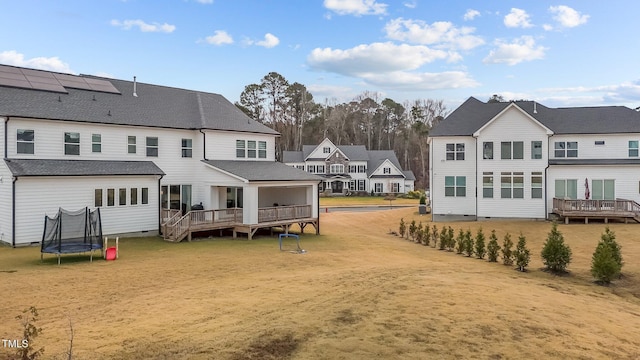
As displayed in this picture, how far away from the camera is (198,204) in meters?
26.2

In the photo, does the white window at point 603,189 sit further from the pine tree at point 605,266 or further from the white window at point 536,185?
the pine tree at point 605,266

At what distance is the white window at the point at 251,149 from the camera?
28.8 metres

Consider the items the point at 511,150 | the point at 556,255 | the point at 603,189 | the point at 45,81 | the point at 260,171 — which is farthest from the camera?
the point at 511,150

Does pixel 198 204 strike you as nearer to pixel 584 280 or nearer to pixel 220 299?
pixel 220 299

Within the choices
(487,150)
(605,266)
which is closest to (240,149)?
(487,150)

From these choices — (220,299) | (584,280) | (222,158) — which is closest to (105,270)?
(220,299)

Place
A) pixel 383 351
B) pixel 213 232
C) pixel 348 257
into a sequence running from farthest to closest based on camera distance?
pixel 213 232
pixel 348 257
pixel 383 351

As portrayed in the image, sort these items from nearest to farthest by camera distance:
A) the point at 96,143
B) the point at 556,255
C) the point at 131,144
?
the point at 556,255 < the point at 96,143 < the point at 131,144

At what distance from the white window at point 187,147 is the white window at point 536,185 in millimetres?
23345

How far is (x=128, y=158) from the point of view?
24047 mm

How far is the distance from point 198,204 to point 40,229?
8.48 meters

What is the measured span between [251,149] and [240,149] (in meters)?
0.89

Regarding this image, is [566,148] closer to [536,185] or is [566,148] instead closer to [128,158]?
[536,185]

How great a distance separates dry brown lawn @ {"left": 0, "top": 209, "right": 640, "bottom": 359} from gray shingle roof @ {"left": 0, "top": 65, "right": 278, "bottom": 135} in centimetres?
710
